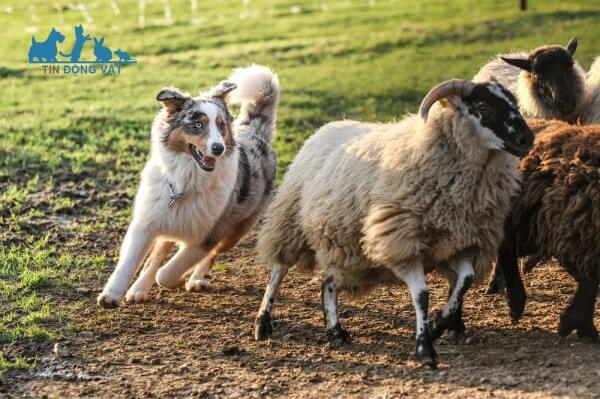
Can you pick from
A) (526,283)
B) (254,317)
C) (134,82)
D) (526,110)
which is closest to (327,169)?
(254,317)

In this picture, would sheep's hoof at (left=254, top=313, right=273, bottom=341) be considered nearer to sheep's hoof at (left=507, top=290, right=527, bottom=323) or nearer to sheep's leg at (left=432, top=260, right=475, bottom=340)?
sheep's leg at (left=432, top=260, right=475, bottom=340)

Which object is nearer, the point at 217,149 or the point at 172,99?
the point at 217,149

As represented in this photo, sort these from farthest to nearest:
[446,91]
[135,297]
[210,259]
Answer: [210,259], [135,297], [446,91]

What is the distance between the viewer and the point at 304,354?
635 centimetres

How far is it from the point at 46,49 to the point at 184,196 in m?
14.2

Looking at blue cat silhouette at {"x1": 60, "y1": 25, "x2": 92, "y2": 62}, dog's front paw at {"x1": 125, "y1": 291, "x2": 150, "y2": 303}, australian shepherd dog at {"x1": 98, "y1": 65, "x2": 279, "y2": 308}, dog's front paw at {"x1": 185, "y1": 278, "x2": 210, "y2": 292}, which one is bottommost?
dog's front paw at {"x1": 185, "y1": 278, "x2": 210, "y2": 292}

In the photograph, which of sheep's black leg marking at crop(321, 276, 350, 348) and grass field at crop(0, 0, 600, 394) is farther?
grass field at crop(0, 0, 600, 394)

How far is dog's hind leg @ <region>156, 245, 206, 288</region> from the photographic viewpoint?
24.8 ft

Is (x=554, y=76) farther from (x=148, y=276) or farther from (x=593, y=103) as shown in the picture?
(x=148, y=276)

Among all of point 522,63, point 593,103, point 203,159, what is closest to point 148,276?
point 203,159

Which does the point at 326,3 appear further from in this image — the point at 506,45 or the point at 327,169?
the point at 327,169

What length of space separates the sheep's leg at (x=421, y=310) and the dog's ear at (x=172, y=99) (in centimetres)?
223

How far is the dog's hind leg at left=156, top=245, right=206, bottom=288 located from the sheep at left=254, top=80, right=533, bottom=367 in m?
1.04

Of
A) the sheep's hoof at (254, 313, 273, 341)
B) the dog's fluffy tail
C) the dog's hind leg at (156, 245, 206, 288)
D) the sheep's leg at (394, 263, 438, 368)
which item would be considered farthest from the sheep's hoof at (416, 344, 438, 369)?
the dog's fluffy tail
